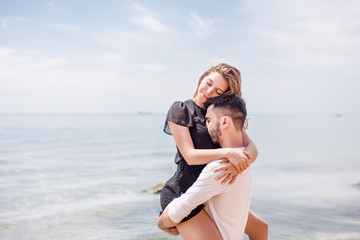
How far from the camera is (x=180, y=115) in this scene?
Result: 12.5ft

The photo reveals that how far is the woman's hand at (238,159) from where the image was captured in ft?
11.3

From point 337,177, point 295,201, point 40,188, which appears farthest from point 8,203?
point 337,177

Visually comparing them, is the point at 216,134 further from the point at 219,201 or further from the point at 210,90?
the point at 219,201

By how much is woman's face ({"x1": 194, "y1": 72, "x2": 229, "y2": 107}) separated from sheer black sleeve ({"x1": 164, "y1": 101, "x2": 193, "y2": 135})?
216 mm

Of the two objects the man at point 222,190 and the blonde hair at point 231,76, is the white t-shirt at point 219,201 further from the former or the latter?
the blonde hair at point 231,76

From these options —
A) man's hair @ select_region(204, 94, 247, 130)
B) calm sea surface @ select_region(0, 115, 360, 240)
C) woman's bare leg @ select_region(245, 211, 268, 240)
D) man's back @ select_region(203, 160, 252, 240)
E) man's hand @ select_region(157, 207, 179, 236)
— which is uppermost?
man's hair @ select_region(204, 94, 247, 130)

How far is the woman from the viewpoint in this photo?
138 inches

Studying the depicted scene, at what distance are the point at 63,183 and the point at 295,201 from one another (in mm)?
9040

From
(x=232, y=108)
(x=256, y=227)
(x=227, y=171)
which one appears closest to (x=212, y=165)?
(x=227, y=171)

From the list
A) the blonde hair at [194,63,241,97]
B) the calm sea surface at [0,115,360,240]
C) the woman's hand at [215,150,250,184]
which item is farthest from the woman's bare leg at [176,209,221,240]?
the calm sea surface at [0,115,360,240]

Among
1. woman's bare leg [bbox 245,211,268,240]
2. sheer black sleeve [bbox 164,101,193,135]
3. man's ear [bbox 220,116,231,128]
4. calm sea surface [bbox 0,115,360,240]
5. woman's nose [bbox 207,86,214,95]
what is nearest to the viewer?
man's ear [bbox 220,116,231,128]

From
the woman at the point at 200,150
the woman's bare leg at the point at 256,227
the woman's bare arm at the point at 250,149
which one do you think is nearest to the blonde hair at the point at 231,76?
the woman at the point at 200,150

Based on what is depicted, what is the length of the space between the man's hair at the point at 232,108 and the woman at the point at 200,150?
184 mm

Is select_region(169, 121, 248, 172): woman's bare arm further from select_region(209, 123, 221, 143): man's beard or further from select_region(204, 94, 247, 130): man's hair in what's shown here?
select_region(204, 94, 247, 130): man's hair
